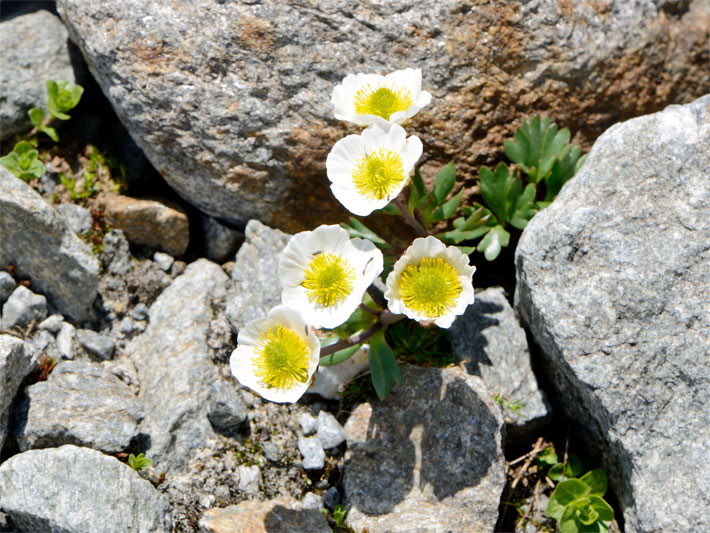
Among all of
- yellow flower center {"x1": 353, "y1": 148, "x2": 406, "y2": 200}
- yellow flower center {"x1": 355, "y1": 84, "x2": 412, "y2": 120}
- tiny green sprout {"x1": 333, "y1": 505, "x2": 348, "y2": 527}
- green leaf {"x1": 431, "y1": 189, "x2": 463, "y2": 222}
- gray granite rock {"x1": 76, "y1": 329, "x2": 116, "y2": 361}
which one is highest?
yellow flower center {"x1": 355, "y1": 84, "x2": 412, "y2": 120}

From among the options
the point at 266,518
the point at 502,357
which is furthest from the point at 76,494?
the point at 502,357

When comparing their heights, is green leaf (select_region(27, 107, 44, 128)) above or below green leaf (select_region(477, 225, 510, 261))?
above

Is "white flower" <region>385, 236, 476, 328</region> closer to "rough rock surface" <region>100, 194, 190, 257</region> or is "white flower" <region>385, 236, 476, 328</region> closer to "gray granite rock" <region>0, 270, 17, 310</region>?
"rough rock surface" <region>100, 194, 190, 257</region>

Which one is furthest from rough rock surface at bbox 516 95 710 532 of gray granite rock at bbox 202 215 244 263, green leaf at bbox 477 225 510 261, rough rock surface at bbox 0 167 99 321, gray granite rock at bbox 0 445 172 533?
rough rock surface at bbox 0 167 99 321

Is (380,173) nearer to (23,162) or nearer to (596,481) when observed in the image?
(596,481)

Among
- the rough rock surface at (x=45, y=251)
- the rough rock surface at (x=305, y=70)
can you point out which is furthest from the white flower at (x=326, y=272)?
the rough rock surface at (x=45, y=251)

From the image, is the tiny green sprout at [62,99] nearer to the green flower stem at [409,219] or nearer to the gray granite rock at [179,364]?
the gray granite rock at [179,364]

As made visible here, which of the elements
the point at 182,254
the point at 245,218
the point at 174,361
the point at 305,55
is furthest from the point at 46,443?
the point at 305,55
